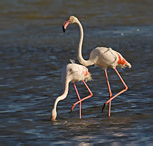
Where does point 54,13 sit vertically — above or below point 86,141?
above

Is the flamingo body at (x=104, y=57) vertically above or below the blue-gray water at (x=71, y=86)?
above

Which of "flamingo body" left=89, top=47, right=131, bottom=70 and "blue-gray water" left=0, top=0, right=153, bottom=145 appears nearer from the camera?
"blue-gray water" left=0, top=0, right=153, bottom=145

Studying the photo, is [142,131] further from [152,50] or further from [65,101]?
[152,50]

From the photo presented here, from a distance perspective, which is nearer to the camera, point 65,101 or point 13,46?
point 65,101

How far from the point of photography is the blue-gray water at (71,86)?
7.33 m

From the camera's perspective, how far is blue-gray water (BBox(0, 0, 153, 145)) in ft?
24.1

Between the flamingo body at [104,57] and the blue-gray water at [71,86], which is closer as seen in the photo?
the blue-gray water at [71,86]

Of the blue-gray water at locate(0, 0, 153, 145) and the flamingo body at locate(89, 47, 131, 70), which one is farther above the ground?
the flamingo body at locate(89, 47, 131, 70)

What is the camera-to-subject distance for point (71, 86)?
10.6 m

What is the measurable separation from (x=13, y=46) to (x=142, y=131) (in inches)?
371

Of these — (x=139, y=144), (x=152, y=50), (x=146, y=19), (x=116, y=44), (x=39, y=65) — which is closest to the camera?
(x=139, y=144)

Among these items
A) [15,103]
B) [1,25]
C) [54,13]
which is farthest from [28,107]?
[54,13]

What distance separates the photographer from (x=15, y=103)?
9.29 metres

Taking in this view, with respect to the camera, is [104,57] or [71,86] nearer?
[104,57]
